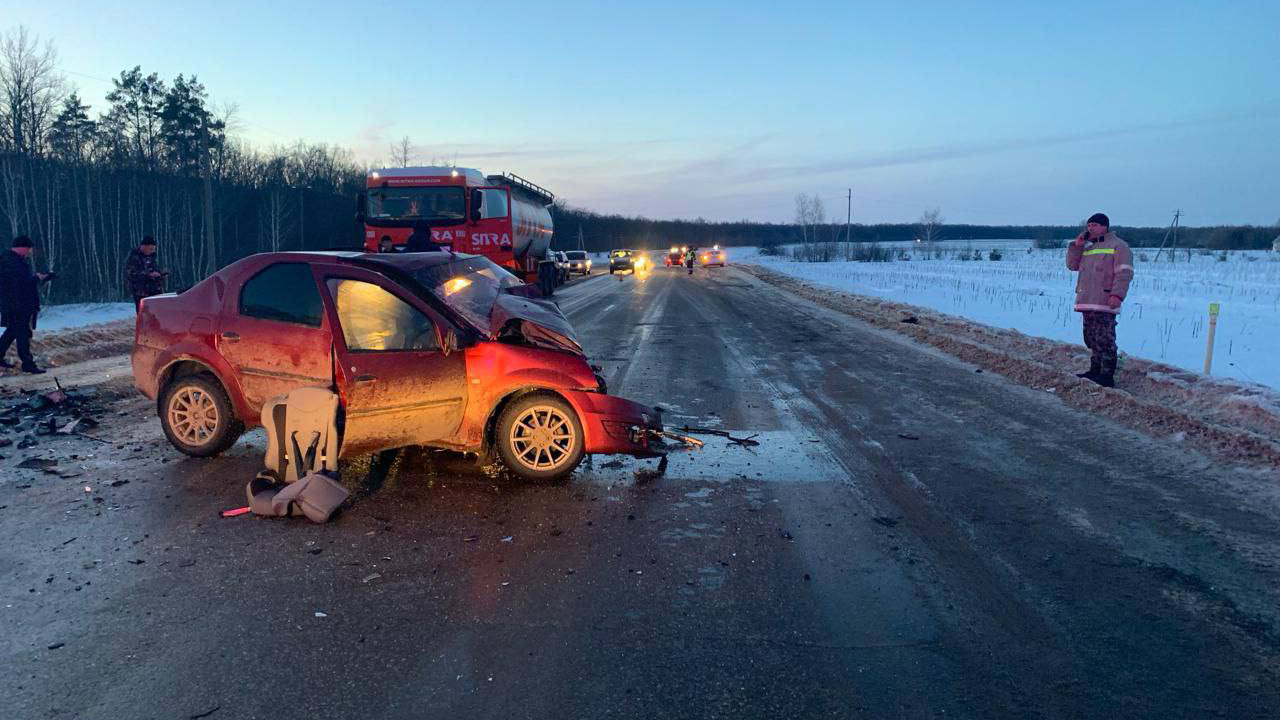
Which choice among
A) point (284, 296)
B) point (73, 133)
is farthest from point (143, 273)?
point (73, 133)

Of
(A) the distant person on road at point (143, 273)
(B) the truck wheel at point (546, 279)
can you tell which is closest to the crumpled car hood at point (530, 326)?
(A) the distant person on road at point (143, 273)

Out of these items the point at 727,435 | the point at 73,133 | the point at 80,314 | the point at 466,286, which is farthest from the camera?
the point at 73,133

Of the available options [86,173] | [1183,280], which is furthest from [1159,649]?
[86,173]

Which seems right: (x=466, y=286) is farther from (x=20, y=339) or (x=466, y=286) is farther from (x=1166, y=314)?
(x=1166, y=314)

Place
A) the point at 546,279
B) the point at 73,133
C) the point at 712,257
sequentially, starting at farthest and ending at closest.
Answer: the point at 712,257 → the point at 73,133 → the point at 546,279

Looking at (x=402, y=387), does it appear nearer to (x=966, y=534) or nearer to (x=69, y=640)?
(x=69, y=640)

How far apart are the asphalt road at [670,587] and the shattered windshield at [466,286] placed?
130cm

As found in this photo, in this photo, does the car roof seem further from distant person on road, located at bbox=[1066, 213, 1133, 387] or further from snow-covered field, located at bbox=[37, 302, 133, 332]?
snow-covered field, located at bbox=[37, 302, 133, 332]

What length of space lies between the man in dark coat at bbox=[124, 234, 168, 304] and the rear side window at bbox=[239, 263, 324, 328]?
8184 mm

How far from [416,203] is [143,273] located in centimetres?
650

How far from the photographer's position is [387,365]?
5730mm

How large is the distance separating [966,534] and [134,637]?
15.1 ft

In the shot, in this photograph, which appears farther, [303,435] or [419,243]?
[419,243]

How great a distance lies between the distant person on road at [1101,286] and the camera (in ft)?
31.9
